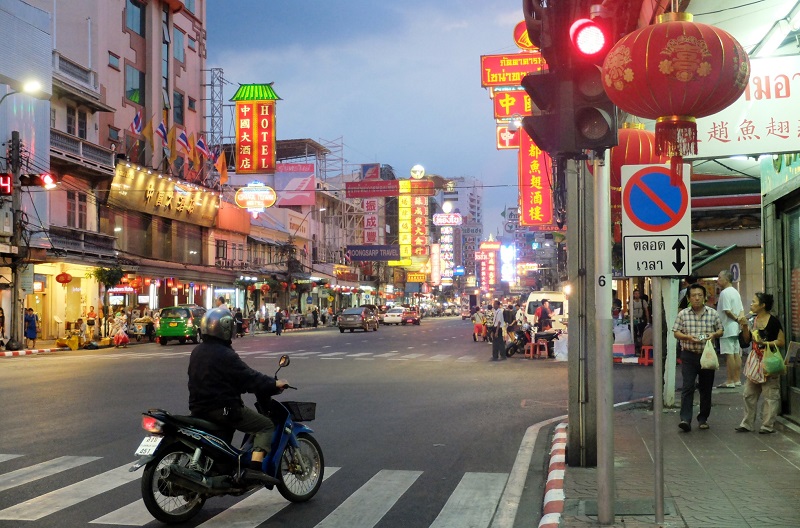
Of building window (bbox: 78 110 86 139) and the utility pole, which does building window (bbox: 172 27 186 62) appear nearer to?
building window (bbox: 78 110 86 139)

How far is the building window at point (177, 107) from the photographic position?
5247cm

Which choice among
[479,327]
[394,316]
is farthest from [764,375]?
[394,316]

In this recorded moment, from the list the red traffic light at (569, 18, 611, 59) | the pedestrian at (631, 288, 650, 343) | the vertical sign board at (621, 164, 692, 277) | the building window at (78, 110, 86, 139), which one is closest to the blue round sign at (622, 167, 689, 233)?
the vertical sign board at (621, 164, 692, 277)

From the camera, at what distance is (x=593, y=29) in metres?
6.43

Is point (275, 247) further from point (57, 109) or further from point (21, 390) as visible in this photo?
point (21, 390)

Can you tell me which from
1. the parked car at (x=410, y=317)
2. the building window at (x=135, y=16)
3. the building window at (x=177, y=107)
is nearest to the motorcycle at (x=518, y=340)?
the building window at (x=135, y=16)

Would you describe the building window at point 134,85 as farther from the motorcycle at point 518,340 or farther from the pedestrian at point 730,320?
the pedestrian at point 730,320

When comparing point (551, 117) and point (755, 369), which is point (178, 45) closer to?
point (755, 369)

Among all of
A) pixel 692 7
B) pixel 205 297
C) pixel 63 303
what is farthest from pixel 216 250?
pixel 692 7

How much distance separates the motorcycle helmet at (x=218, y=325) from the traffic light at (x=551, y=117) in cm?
304

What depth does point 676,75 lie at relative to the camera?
599 centimetres

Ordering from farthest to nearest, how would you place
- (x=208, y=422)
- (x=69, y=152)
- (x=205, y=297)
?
(x=205, y=297), (x=69, y=152), (x=208, y=422)

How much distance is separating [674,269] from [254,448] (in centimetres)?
378

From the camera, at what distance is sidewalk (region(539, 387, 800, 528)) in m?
6.83
